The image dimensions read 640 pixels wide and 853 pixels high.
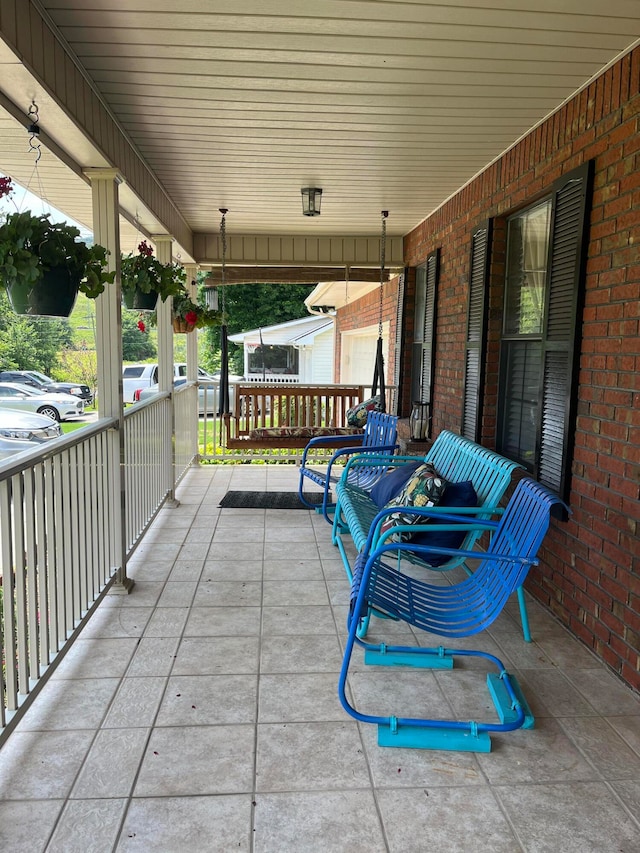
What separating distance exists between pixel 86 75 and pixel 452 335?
10.2 ft

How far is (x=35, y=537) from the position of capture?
2215mm

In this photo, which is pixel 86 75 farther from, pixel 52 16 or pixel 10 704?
pixel 10 704

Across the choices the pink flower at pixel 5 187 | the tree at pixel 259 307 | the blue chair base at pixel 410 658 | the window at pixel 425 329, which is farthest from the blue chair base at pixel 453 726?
the tree at pixel 259 307

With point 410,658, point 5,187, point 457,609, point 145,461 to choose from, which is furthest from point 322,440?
point 5,187

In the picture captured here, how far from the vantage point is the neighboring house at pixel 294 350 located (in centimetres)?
1506

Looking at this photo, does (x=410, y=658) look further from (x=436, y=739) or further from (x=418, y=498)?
(x=418, y=498)

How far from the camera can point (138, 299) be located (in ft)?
11.4

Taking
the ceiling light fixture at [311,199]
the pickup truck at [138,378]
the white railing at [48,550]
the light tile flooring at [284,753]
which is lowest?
the light tile flooring at [284,753]

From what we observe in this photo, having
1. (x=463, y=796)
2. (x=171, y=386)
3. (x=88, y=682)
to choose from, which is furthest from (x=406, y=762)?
(x=171, y=386)

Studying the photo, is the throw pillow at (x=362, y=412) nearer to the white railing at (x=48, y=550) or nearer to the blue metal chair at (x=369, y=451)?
the blue metal chair at (x=369, y=451)

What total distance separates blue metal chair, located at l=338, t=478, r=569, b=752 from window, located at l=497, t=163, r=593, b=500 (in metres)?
0.67

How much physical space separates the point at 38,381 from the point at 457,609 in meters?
1.68

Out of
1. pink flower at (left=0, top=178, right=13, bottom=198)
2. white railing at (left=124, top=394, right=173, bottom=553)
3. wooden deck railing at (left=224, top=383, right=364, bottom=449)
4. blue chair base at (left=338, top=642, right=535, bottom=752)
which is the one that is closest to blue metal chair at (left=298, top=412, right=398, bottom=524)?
white railing at (left=124, top=394, right=173, bottom=553)

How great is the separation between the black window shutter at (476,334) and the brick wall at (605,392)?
75 centimetres
